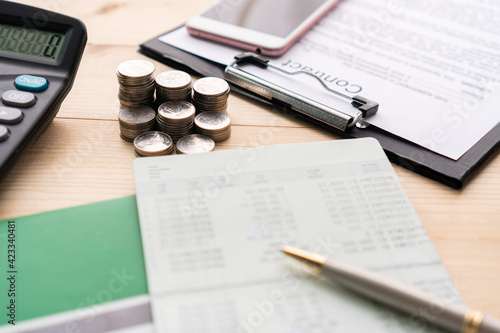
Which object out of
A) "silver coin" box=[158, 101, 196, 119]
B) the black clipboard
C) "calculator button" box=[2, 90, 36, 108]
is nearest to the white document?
the black clipboard

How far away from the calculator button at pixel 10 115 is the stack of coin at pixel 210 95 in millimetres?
188

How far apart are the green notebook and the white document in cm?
28

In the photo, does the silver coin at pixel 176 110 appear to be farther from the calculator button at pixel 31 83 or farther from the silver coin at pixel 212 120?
the calculator button at pixel 31 83

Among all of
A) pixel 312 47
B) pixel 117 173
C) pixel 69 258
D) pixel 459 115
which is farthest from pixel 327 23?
pixel 69 258

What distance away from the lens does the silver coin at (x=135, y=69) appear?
21.7 inches

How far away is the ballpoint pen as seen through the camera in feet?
1.19

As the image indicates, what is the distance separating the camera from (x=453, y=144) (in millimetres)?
541

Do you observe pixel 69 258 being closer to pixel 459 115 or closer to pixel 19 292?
pixel 19 292

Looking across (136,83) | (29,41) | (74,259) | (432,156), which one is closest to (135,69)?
(136,83)

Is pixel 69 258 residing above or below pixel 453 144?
below

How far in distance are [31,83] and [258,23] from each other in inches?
12.4

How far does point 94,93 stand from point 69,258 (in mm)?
259

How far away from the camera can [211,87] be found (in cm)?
58

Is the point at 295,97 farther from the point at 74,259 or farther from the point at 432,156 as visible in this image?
the point at 74,259
